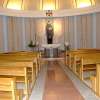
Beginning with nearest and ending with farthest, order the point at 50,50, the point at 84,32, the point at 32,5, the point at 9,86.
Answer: the point at 9,86 → the point at 50,50 → the point at 84,32 → the point at 32,5

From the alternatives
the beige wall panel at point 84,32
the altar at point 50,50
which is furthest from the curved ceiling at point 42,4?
the altar at point 50,50

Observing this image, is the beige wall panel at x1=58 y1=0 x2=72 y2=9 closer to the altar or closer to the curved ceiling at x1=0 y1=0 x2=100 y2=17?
the curved ceiling at x1=0 y1=0 x2=100 y2=17

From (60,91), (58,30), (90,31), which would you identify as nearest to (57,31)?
(58,30)

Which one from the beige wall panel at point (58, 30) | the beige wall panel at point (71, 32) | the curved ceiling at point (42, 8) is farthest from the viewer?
the beige wall panel at point (58, 30)

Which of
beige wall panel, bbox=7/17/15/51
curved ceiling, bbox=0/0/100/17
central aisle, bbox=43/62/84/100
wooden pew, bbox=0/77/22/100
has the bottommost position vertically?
central aisle, bbox=43/62/84/100

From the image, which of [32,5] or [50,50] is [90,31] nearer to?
[50,50]

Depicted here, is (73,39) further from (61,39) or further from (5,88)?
(5,88)

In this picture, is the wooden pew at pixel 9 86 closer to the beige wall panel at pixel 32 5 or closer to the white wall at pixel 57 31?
the white wall at pixel 57 31

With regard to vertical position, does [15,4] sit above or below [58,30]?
above

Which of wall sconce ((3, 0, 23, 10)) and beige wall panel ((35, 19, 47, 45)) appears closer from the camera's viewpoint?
wall sconce ((3, 0, 23, 10))

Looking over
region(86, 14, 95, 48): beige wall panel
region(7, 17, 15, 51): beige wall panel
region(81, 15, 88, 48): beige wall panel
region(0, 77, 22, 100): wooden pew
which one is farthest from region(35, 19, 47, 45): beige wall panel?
region(0, 77, 22, 100): wooden pew

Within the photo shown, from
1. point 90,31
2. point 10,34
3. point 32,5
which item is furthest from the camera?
point 32,5

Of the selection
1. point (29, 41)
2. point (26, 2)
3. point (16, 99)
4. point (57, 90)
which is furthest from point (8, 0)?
point (16, 99)

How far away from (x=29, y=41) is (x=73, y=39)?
3.50m
